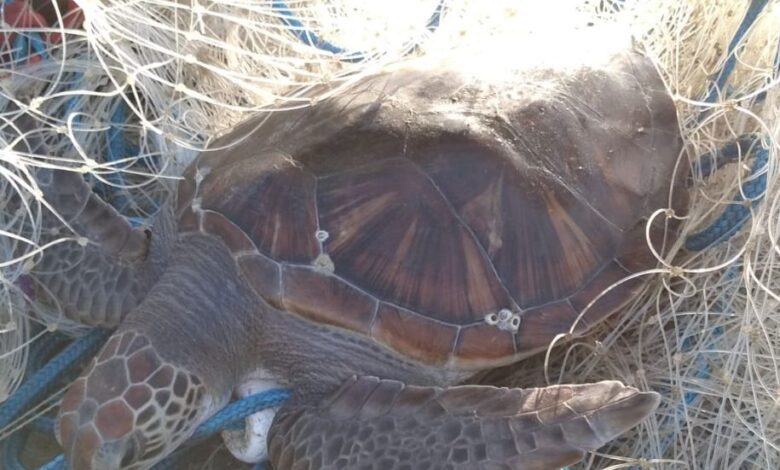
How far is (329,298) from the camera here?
5.10 ft

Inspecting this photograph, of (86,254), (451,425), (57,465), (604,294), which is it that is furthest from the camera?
(86,254)

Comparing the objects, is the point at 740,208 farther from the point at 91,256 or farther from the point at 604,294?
the point at 91,256

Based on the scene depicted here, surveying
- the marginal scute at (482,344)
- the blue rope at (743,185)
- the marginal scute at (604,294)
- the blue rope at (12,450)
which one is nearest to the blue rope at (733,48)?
the blue rope at (743,185)

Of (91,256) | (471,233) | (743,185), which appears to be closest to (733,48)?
(743,185)

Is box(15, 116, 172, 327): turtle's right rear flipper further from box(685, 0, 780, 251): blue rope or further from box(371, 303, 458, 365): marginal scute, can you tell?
box(685, 0, 780, 251): blue rope

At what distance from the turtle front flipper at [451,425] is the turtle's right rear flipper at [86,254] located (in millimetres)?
507

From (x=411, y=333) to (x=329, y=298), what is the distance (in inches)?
7.1

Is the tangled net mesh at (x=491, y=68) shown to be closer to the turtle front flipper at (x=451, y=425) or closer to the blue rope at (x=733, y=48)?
the blue rope at (x=733, y=48)

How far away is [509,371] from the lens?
1788mm

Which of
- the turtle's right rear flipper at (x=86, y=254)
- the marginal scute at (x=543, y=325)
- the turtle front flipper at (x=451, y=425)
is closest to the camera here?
the turtle front flipper at (x=451, y=425)

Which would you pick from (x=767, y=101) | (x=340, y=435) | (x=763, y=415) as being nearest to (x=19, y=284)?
(x=340, y=435)

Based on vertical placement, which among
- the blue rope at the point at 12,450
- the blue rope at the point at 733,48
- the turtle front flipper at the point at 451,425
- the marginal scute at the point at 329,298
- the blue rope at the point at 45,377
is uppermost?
the blue rope at the point at 733,48

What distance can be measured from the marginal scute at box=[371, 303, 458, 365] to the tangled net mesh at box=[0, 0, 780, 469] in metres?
0.23

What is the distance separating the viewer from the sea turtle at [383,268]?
1.49 m
